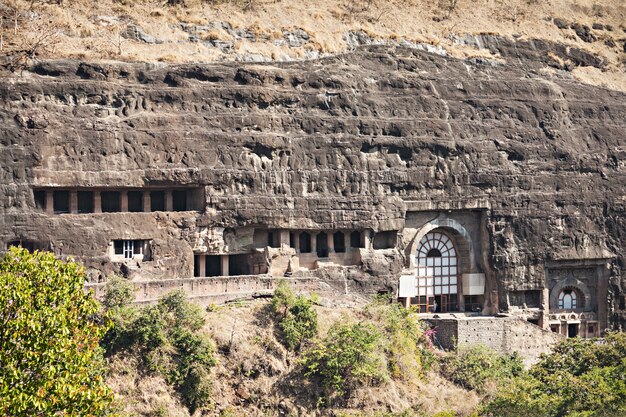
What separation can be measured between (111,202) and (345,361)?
11171mm

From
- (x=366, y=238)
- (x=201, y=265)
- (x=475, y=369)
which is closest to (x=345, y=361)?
(x=475, y=369)

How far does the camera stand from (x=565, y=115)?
52.6 m

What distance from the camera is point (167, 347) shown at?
37906 millimetres

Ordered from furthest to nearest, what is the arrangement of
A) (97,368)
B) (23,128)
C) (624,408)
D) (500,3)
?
(500,3) → (23,128) → (624,408) → (97,368)

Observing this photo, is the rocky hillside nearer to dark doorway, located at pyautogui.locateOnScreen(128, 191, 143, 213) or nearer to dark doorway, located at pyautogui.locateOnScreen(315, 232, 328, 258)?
dark doorway, located at pyautogui.locateOnScreen(128, 191, 143, 213)

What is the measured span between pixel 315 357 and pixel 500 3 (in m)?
25.4

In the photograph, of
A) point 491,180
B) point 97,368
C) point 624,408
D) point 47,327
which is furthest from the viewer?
point 491,180

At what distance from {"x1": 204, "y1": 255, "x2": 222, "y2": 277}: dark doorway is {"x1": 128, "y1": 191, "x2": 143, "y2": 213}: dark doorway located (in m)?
3.46

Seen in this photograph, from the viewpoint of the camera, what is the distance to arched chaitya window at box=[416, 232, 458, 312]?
50.6 meters

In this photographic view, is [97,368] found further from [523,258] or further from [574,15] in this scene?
[574,15]

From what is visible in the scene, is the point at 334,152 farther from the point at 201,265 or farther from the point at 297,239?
the point at 201,265

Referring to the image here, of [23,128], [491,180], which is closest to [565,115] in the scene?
[491,180]

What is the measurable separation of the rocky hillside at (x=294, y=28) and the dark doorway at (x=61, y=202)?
4.88 m

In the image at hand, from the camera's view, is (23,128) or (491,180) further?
(491,180)
